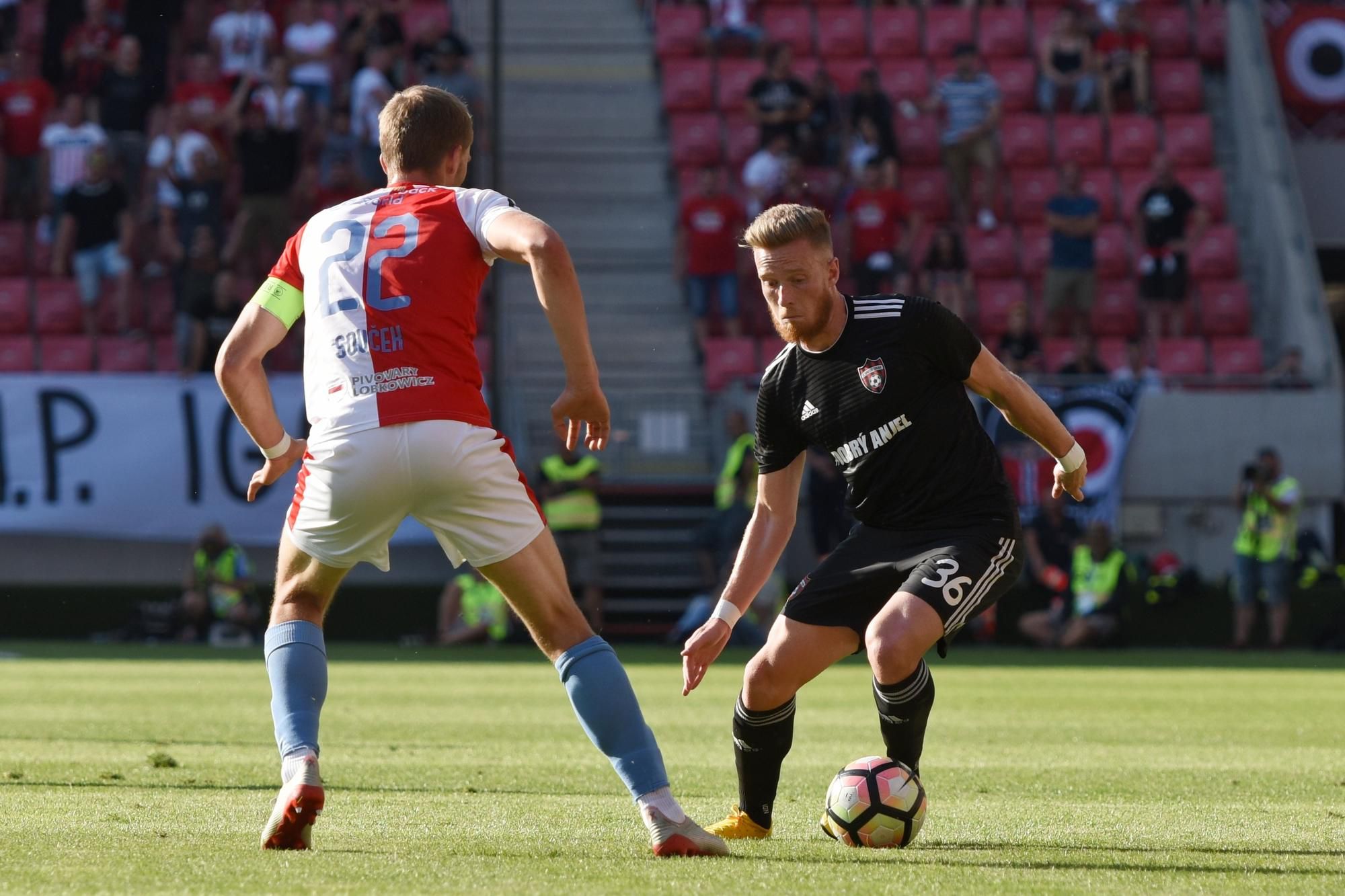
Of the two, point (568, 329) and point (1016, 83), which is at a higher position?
point (1016, 83)

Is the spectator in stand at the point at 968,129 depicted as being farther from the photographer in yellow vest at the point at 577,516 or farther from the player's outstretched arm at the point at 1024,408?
the player's outstretched arm at the point at 1024,408

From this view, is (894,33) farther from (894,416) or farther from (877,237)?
(894,416)

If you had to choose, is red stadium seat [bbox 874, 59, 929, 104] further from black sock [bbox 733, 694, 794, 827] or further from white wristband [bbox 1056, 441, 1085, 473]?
black sock [bbox 733, 694, 794, 827]

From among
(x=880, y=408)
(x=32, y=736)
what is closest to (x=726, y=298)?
(x=32, y=736)

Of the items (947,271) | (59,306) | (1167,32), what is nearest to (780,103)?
(947,271)

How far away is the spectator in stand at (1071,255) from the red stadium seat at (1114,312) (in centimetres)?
68

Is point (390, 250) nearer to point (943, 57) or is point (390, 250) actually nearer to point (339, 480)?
point (339, 480)

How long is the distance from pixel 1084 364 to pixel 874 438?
1502 cm

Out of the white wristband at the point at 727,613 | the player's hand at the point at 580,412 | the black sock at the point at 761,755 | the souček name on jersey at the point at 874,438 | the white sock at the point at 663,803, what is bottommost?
the black sock at the point at 761,755

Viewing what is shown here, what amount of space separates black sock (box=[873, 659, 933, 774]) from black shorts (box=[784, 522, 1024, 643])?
0.60 ft

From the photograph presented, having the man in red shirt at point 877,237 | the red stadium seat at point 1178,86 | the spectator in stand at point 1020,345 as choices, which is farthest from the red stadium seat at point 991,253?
the red stadium seat at point 1178,86

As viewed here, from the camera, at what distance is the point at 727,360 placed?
70.4 ft

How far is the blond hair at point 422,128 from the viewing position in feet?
17.3

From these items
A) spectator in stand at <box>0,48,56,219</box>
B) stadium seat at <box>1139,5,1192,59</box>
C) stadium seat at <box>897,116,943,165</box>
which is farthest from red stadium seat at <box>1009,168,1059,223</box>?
spectator in stand at <box>0,48,56,219</box>
